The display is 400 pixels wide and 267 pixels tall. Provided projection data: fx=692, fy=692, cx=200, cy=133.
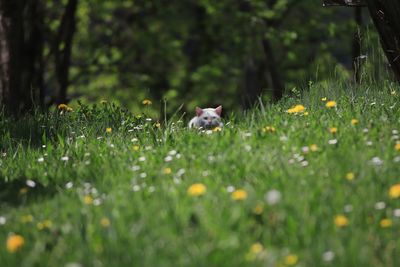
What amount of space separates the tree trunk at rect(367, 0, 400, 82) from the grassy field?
0.60 m

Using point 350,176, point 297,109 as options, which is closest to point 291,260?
point 350,176

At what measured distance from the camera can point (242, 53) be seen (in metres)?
24.2

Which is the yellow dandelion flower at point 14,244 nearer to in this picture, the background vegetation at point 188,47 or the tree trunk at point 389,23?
the tree trunk at point 389,23

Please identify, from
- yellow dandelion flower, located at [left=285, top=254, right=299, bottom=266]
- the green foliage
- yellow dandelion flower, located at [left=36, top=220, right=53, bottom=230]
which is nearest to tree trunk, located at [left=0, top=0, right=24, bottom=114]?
yellow dandelion flower, located at [left=36, top=220, right=53, bottom=230]

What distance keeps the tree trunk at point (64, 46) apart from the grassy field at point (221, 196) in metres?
8.67

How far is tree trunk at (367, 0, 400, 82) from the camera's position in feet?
22.6

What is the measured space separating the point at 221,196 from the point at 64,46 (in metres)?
11.3

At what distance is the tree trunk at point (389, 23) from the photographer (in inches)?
271

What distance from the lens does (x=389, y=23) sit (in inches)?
274

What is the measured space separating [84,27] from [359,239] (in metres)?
22.2

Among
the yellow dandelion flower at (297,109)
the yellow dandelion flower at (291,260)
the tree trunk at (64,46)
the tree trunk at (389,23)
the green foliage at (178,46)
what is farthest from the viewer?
the green foliage at (178,46)

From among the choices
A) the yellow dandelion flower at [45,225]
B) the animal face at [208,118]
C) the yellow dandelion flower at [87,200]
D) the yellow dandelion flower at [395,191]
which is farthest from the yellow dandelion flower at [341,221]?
the animal face at [208,118]

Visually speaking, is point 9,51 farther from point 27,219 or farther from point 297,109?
point 27,219

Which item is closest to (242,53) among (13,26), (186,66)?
(186,66)
